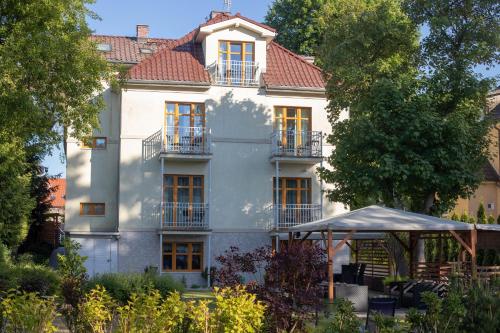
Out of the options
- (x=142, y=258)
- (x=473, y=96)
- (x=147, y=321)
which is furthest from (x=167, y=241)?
(x=147, y=321)

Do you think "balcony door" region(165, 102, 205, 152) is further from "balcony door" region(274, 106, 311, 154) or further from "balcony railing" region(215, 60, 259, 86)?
"balcony door" region(274, 106, 311, 154)

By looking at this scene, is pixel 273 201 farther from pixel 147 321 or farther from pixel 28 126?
pixel 147 321

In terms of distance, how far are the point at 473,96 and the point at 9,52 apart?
13.4 metres

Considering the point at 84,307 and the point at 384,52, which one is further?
the point at 384,52

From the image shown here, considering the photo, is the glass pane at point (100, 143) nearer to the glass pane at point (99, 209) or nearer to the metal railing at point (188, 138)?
the glass pane at point (99, 209)

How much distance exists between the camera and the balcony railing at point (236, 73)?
28828mm

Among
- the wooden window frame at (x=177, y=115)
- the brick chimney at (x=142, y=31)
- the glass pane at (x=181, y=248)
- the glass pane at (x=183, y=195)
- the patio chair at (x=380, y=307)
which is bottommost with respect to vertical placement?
the patio chair at (x=380, y=307)

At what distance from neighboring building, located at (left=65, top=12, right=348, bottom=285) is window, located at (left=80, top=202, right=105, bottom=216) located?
0.04 metres

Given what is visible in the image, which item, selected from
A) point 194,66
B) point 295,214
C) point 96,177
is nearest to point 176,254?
point 96,177

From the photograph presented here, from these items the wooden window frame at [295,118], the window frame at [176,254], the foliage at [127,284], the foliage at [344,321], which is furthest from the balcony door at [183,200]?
the foliage at [344,321]

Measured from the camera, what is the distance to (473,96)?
843 inches

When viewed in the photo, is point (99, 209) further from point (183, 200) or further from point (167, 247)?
point (183, 200)

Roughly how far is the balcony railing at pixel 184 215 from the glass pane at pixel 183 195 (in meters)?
0.33

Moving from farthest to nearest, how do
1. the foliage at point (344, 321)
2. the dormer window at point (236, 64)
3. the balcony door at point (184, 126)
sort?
the dormer window at point (236, 64) → the balcony door at point (184, 126) → the foliage at point (344, 321)
